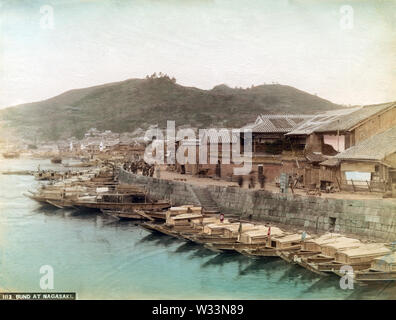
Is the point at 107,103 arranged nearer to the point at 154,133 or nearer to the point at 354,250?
the point at 154,133

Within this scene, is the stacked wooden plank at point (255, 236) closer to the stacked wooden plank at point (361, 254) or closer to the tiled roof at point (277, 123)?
the stacked wooden plank at point (361, 254)

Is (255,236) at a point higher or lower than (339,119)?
lower

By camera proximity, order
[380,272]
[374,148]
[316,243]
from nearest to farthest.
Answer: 1. [380,272]
2. [316,243]
3. [374,148]

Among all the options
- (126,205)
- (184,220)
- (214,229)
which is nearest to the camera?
(214,229)

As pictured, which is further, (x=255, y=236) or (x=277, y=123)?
(x=277, y=123)

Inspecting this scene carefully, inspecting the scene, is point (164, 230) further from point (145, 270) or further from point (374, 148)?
point (374, 148)

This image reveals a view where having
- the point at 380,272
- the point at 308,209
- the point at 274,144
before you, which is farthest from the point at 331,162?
the point at 380,272

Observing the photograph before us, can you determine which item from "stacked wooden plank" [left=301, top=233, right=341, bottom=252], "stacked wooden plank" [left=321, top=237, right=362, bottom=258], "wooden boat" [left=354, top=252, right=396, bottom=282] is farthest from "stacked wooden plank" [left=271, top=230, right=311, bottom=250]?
"wooden boat" [left=354, top=252, right=396, bottom=282]

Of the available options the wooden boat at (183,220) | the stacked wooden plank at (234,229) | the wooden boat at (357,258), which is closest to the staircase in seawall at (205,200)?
the wooden boat at (183,220)
